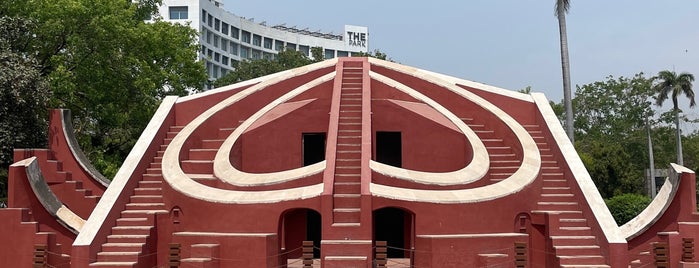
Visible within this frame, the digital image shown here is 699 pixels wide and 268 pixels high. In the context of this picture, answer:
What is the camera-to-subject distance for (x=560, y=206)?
37.5ft

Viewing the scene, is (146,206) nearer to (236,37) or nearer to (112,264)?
(112,264)

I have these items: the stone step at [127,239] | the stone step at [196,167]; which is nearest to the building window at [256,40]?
the stone step at [196,167]

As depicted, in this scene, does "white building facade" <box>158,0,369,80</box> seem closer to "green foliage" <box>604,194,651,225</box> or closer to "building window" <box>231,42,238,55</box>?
"building window" <box>231,42,238,55</box>

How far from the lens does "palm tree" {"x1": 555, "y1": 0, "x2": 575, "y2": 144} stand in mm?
19281

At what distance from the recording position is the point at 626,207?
2081 cm

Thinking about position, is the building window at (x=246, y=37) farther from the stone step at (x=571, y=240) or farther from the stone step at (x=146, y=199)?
the stone step at (x=571, y=240)

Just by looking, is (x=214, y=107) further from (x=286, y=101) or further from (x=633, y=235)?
(x=633, y=235)

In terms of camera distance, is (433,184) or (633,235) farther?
(633,235)

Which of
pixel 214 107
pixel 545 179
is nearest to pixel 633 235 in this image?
pixel 545 179

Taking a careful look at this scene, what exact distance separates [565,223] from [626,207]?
1098cm

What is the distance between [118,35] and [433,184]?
10634 mm

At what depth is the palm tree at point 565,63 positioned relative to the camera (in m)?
19.3

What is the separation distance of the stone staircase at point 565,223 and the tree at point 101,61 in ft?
34.8

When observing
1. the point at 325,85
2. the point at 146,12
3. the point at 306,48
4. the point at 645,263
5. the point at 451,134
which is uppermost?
the point at 306,48
